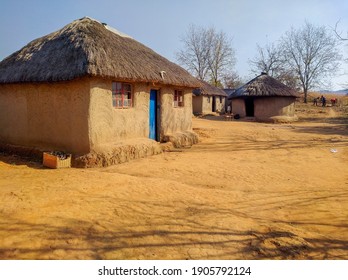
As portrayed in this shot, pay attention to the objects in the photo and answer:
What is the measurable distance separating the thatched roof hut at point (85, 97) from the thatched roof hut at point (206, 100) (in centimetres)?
1581

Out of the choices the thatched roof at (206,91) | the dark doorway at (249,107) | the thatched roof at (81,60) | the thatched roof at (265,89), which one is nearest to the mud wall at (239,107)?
the dark doorway at (249,107)

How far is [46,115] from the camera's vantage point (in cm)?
837

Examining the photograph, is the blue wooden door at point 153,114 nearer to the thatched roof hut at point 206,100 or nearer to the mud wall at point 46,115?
the mud wall at point 46,115

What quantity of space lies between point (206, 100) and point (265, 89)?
23.3 ft

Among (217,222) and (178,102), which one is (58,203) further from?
(178,102)

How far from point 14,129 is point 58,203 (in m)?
5.87

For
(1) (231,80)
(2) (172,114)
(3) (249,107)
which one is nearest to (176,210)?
(2) (172,114)

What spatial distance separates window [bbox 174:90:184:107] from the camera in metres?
11.6

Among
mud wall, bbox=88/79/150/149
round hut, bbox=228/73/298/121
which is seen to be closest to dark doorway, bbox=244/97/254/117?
round hut, bbox=228/73/298/121

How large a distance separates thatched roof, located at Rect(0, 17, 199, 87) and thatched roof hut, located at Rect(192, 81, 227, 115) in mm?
15737

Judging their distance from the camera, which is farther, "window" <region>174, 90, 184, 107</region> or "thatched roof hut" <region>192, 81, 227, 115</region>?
"thatched roof hut" <region>192, 81, 227, 115</region>

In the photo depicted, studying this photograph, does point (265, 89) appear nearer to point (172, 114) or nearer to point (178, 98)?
point (178, 98)

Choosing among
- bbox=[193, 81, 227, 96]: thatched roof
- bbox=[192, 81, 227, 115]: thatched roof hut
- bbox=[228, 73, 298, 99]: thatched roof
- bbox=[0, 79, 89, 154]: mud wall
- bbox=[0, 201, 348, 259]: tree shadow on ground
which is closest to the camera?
bbox=[0, 201, 348, 259]: tree shadow on ground

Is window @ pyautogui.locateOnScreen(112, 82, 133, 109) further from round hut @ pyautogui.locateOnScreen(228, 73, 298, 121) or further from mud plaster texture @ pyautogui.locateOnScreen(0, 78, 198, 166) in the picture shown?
round hut @ pyautogui.locateOnScreen(228, 73, 298, 121)
